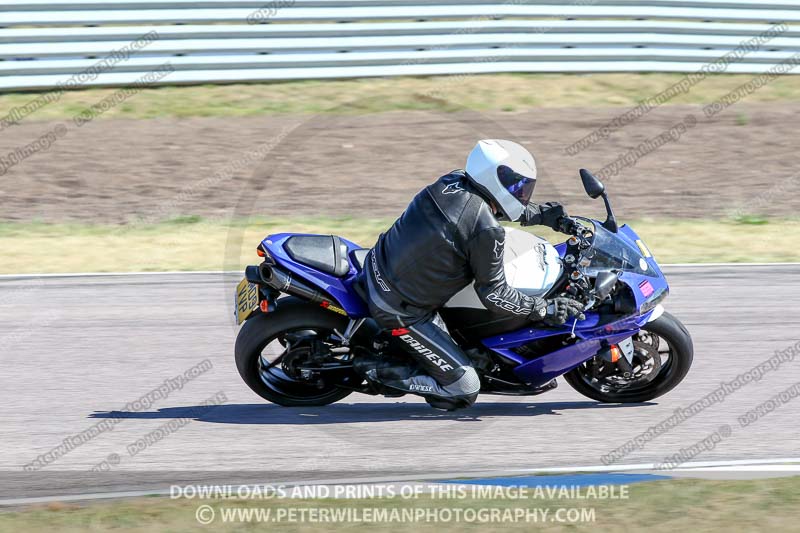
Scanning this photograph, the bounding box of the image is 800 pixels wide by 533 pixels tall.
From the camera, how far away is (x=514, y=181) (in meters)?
5.59

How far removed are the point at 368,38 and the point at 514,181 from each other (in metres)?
9.24

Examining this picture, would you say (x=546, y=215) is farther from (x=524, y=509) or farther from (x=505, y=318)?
(x=524, y=509)

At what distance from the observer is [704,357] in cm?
743

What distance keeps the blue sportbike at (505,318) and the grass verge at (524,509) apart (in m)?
1.05

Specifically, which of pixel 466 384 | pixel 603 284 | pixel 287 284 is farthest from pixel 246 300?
pixel 603 284

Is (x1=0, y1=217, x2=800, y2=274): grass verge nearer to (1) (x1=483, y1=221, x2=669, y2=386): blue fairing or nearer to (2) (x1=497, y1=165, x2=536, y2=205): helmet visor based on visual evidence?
(1) (x1=483, y1=221, x2=669, y2=386): blue fairing

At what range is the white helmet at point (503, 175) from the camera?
18.3 ft

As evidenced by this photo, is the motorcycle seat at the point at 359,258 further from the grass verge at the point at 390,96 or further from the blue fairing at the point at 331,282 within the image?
the grass verge at the point at 390,96

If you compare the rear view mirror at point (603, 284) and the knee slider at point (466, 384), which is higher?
the rear view mirror at point (603, 284)

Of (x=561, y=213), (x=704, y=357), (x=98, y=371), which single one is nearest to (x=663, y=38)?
(x=704, y=357)

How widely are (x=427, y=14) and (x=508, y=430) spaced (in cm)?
939

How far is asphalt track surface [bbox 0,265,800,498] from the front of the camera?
579 cm

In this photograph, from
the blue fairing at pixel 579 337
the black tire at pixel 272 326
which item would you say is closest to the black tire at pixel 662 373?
the blue fairing at pixel 579 337

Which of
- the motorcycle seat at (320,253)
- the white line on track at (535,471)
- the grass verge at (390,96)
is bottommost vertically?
the grass verge at (390,96)
